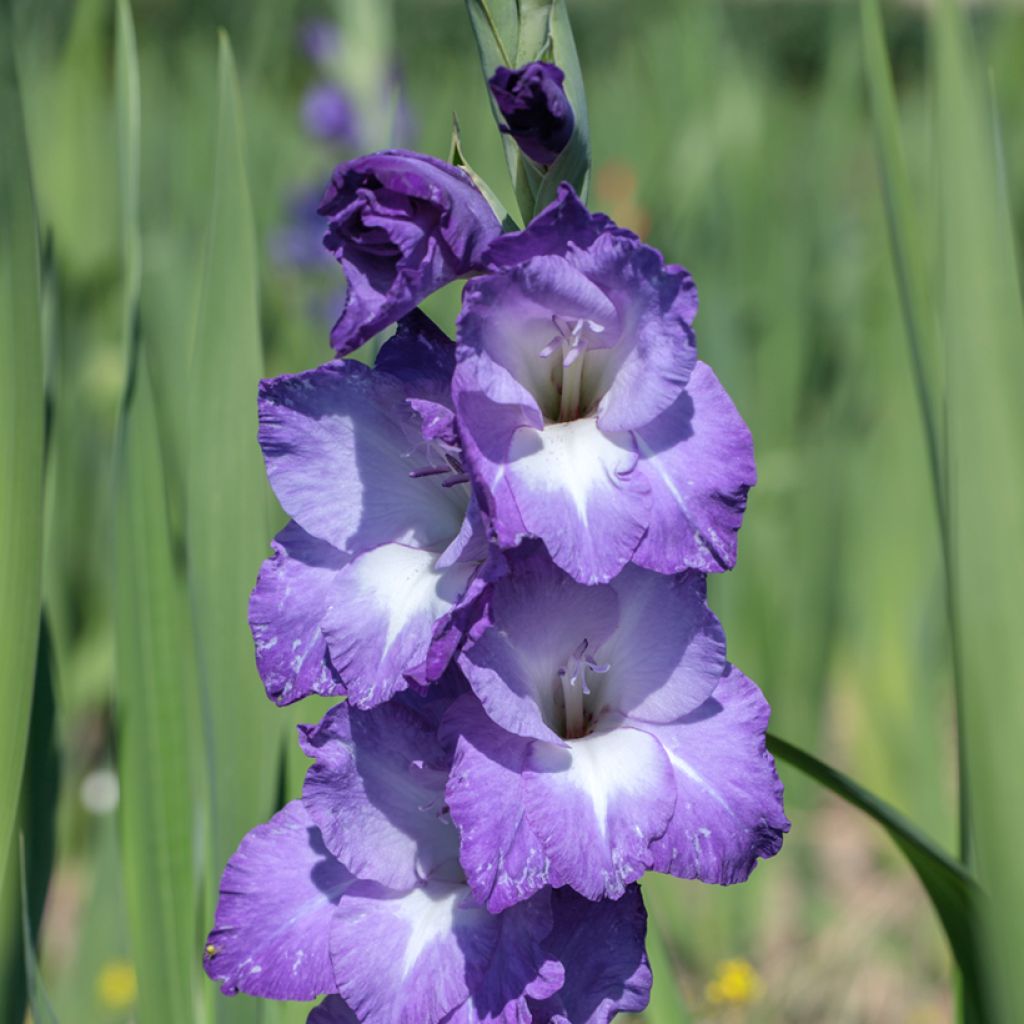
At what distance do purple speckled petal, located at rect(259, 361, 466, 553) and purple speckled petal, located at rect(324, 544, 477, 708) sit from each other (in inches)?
1.1

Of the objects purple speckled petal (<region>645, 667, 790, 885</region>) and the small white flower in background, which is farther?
the small white flower in background

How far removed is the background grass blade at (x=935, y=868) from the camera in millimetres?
612

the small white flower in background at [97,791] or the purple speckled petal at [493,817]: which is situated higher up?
the purple speckled petal at [493,817]

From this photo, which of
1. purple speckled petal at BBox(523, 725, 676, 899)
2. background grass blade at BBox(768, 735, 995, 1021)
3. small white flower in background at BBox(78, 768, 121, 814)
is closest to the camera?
purple speckled petal at BBox(523, 725, 676, 899)

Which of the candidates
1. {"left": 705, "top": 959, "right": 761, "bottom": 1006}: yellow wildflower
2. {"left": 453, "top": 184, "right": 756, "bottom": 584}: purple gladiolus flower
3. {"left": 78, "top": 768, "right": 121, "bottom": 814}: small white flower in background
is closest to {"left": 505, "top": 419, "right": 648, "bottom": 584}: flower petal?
{"left": 453, "top": 184, "right": 756, "bottom": 584}: purple gladiolus flower

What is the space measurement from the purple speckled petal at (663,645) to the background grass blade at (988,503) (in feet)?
0.60

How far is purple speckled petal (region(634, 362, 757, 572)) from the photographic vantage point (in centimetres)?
50

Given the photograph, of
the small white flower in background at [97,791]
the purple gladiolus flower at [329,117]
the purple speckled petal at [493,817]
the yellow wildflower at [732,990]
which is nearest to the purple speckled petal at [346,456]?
the purple speckled petal at [493,817]

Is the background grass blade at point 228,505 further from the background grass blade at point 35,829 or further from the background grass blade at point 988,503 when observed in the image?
the background grass blade at point 988,503

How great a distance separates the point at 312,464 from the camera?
569 mm

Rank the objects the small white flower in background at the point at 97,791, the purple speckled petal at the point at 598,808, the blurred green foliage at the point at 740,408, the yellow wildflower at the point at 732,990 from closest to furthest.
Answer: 1. the purple speckled petal at the point at 598,808
2. the blurred green foliage at the point at 740,408
3. the yellow wildflower at the point at 732,990
4. the small white flower in background at the point at 97,791

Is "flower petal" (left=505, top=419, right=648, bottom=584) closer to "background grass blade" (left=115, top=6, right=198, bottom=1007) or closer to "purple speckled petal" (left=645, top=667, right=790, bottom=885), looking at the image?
"purple speckled petal" (left=645, top=667, right=790, bottom=885)

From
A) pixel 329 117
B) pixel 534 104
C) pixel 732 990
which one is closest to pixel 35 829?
pixel 534 104

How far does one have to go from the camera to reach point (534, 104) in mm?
512
